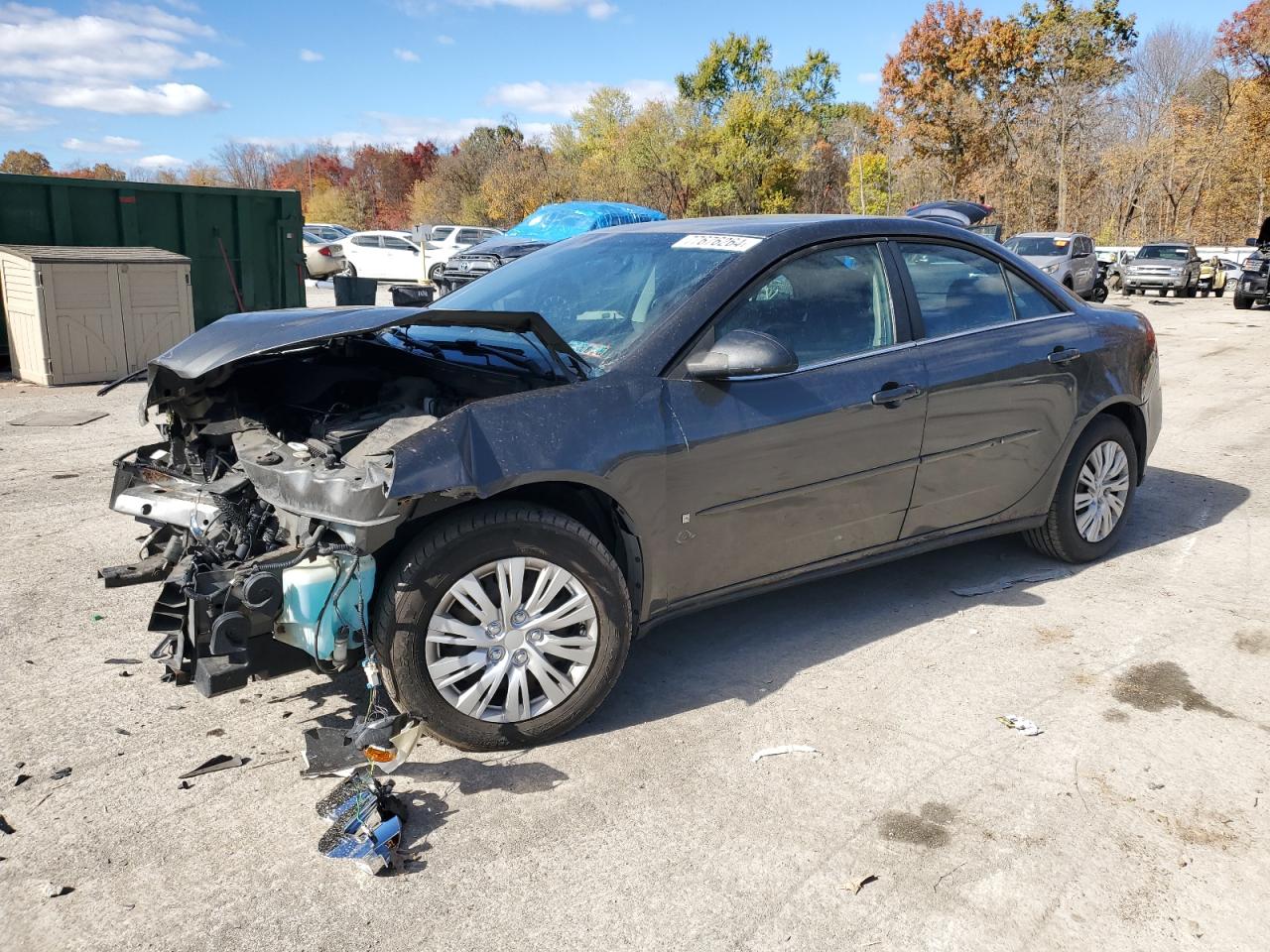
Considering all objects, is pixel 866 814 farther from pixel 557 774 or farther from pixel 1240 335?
pixel 1240 335

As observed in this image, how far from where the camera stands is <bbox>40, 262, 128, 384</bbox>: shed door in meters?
10.3

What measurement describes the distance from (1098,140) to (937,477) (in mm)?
43959

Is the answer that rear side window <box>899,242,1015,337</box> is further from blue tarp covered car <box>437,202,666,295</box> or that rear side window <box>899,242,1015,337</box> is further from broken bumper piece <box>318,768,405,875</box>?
blue tarp covered car <box>437,202,666,295</box>

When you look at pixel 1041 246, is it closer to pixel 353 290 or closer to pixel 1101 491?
pixel 353 290

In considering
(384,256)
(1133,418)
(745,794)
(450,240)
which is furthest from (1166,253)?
(745,794)

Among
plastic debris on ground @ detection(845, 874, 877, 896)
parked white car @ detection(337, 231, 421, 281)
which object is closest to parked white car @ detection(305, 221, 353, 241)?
parked white car @ detection(337, 231, 421, 281)

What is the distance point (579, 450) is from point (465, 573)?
53 centimetres

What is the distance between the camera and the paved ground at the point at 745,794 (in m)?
2.52

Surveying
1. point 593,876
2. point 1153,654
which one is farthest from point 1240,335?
point 593,876

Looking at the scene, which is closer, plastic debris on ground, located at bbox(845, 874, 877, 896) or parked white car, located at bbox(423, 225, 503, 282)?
plastic debris on ground, located at bbox(845, 874, 877, 896)

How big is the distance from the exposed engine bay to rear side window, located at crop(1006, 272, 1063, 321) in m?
2.39

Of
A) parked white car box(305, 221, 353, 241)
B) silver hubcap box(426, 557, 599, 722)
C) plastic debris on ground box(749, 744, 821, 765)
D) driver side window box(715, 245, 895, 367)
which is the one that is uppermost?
parked white car box(305, 221, 353, 241)

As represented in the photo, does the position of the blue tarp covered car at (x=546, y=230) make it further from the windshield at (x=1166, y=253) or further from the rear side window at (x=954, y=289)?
the windshield at (x=1166, y=253)

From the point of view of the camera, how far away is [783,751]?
10.9 feet
